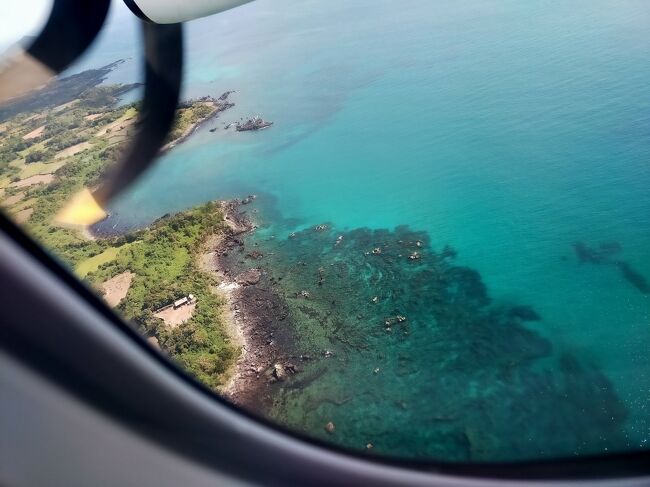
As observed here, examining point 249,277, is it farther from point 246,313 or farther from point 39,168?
point 39,168

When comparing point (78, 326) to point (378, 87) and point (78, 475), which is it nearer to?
point (78, 475)

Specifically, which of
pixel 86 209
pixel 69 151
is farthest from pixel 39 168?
pixel 86 209

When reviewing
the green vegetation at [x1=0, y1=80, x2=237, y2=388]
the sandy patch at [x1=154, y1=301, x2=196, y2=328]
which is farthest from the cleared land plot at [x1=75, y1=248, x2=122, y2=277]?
the sandy patch at [x1=154, y1=301, x2=196, y2=328]

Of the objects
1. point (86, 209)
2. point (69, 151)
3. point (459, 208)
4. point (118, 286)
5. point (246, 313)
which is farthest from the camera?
point (459, 208)

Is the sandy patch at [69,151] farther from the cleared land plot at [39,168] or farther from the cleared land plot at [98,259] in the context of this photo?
the cleared land plot at [98,259]

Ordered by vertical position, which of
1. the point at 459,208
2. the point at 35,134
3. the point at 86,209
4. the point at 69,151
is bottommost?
the point at 459,208

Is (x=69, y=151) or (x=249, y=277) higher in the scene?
(x=69, y=151)

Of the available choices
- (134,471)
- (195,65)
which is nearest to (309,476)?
(134,471)
